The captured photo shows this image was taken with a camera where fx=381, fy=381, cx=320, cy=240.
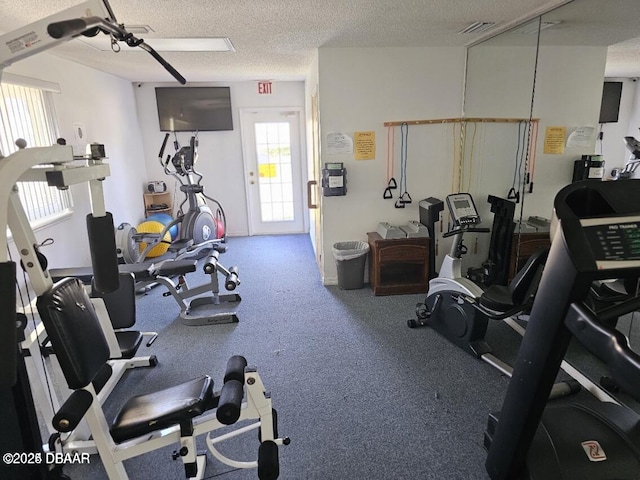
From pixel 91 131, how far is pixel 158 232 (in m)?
1.36

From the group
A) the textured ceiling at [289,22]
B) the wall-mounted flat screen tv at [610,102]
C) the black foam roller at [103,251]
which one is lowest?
the black foam roller at [103,251]

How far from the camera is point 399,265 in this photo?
3.72 meters

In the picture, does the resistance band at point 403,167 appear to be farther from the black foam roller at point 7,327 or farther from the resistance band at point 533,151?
the black foam roller at point 7,327

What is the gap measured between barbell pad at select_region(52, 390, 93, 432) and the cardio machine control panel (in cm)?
266

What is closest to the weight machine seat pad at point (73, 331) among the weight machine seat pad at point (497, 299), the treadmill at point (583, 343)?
the treadmill at point (583, 343)

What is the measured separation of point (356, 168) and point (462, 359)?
2029 mm

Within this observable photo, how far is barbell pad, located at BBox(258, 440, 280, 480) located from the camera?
1347 mm

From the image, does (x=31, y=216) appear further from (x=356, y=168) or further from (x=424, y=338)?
(x=424, y=338)

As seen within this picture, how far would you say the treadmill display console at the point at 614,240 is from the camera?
3.32ft

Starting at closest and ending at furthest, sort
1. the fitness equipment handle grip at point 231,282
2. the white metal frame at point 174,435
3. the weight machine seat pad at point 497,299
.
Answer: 1. the white metal frame at point 174,435
2. the weight machine seat pad at point 497,299
3. the fitness equipment handle grip at point 231,282

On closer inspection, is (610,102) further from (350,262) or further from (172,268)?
(172,268)

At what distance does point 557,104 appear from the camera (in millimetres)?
2775

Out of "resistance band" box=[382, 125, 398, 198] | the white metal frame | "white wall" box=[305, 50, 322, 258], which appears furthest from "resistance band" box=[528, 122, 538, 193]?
the white metal frame

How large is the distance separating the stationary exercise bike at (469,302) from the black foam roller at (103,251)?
1956 mm
